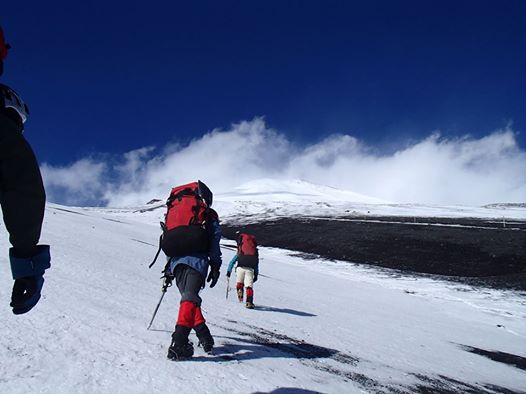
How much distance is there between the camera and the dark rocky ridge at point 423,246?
26988 millimetres

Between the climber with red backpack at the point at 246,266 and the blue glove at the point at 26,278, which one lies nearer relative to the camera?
the blue glove at the point at 26,278

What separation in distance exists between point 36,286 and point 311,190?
166 m

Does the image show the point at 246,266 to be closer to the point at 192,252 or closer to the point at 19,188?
the point at 192,252

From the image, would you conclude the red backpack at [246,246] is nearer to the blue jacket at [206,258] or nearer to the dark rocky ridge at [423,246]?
the blue jacket at [206,258]

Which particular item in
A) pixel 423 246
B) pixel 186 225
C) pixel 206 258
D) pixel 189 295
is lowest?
pixel 423 246

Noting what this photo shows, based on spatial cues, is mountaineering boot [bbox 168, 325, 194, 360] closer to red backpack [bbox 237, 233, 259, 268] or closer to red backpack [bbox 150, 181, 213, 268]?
red backpack [bbox 150, 181, 213, 268]

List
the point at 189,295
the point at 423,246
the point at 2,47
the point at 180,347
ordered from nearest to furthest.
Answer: the point at 2,47
the point at 180,347
the point at 189,295
the point at 423,246

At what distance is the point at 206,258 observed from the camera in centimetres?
476

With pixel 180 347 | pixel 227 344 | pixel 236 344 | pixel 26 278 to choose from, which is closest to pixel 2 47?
pixel 26 278

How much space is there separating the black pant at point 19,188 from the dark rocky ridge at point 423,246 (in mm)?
26741

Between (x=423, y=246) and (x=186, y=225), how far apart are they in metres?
34.9

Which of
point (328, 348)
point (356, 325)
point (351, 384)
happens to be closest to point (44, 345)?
point (351, 384)

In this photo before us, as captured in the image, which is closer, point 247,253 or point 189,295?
point 189,295

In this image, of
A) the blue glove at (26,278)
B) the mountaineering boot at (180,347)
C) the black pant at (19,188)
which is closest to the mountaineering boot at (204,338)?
the mountaineering boot at (180,347)
